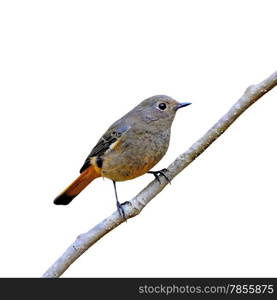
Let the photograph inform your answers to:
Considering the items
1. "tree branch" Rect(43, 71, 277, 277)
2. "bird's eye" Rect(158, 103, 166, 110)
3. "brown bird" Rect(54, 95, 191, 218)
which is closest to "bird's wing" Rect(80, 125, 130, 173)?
"brown bird" Rect(54, 95, 191, 218)

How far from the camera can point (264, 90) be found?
14.1 feet

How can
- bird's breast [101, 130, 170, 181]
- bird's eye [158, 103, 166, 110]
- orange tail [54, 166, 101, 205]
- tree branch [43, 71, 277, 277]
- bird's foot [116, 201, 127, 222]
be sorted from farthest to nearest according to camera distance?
orange tail [54, 166, 101, 205] → bird's eye [158, 103, 166, 110] → bird's breast [101, 130, 170, 181] → bird's foot [116, 201, 127, 222] → tree branch [43, 71, 277, 277]

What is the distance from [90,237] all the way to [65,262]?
232 millimetres

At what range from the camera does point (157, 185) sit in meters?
4.55

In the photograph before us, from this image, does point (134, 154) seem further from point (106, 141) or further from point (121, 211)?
point (121, 211)

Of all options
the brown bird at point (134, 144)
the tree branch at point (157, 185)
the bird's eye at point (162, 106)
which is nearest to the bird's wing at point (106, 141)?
the brown bird at point (134, 144)

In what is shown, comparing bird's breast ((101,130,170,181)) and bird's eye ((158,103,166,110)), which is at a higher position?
bird's eye ((158,103,166,110))

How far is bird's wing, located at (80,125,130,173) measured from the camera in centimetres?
477

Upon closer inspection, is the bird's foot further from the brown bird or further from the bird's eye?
the bird's eye

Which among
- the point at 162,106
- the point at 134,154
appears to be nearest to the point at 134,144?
the point at 134,154

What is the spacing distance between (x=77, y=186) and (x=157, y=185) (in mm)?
707

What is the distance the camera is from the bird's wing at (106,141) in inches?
188

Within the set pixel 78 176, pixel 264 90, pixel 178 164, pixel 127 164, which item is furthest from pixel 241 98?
pixel 78 176

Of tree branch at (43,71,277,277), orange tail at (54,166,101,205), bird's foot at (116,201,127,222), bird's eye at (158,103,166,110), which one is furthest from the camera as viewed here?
orange tail at (54,166,101,205)
